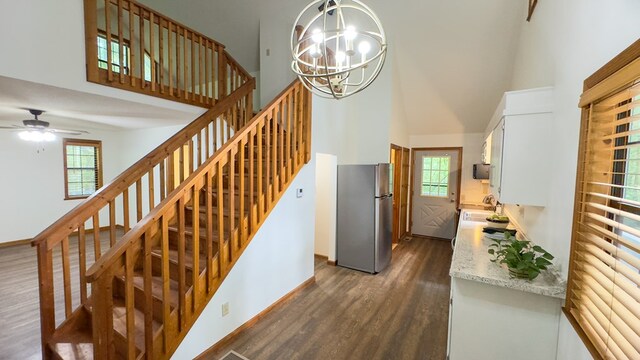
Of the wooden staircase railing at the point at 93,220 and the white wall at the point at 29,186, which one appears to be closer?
the wooden staircase railing at the point at 93,220

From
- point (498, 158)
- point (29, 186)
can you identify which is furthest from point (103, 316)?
point (29, 186)

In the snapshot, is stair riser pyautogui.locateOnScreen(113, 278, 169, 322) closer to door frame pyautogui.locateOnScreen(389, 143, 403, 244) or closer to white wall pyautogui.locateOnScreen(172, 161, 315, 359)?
white wall pyautogui.locateOnScreen(172, 161, 315, 359)

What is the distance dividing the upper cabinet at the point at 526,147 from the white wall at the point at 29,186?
757 centimetres

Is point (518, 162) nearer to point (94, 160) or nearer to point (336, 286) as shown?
point (336, 286)

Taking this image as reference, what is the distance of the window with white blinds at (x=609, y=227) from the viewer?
93cm

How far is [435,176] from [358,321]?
4151 millimetres

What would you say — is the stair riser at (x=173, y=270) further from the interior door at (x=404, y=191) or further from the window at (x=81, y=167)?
the window at (x=81, y=167)

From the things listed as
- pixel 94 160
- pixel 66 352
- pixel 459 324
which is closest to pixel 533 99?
pixel 459 324

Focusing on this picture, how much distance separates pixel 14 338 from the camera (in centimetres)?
237

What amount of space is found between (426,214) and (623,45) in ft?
17.3

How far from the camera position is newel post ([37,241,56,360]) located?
189 centimetres

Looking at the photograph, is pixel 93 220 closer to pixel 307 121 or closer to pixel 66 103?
pixel 66 103

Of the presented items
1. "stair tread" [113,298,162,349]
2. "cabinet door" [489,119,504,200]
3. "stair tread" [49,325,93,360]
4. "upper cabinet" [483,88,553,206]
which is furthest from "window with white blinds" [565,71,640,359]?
"stair tread" [49,325,93,360]

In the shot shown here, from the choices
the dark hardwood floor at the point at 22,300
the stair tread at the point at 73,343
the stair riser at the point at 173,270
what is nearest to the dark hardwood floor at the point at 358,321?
the stair riser at the point at 173,270
